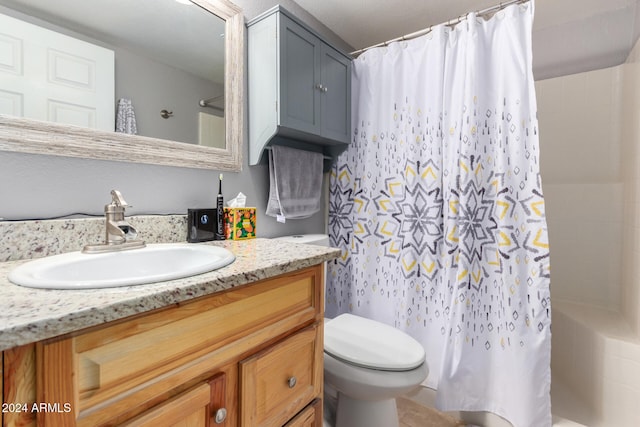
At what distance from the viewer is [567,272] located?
78.5 inches

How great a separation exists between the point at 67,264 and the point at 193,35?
97 centimetres

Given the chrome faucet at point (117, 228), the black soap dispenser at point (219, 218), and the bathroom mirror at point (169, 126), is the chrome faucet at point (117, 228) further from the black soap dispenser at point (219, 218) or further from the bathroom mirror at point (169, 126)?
the black soap dispenser at point (219, 218)

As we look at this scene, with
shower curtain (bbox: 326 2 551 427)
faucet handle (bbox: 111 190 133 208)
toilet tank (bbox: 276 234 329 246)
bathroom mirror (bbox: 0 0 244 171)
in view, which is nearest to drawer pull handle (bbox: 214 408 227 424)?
faucet handle (bbox: 111 190 133 208)

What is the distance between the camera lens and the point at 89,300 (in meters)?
0.47

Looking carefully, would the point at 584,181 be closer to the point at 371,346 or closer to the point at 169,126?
the point at 371,346

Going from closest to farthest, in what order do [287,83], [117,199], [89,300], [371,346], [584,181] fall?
1. [89,300]
2. [117,199]
3. [371,346]
4. [287,83]
5. [584,181]

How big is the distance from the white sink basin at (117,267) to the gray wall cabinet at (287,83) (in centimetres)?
62

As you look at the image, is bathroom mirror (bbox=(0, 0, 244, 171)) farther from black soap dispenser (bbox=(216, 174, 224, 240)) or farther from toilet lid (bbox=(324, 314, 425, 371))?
toilet lid (bbox=(324, 314, 425, 371))

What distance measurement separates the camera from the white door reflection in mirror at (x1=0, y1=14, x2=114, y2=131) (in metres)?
0.80

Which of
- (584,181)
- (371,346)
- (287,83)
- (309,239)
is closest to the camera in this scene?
(371,346)

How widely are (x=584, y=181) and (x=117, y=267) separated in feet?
8.29

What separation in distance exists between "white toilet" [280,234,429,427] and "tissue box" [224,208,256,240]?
56 centimetres

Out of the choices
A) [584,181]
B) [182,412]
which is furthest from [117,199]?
[584,181]

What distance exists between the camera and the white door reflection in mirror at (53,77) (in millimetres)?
802
